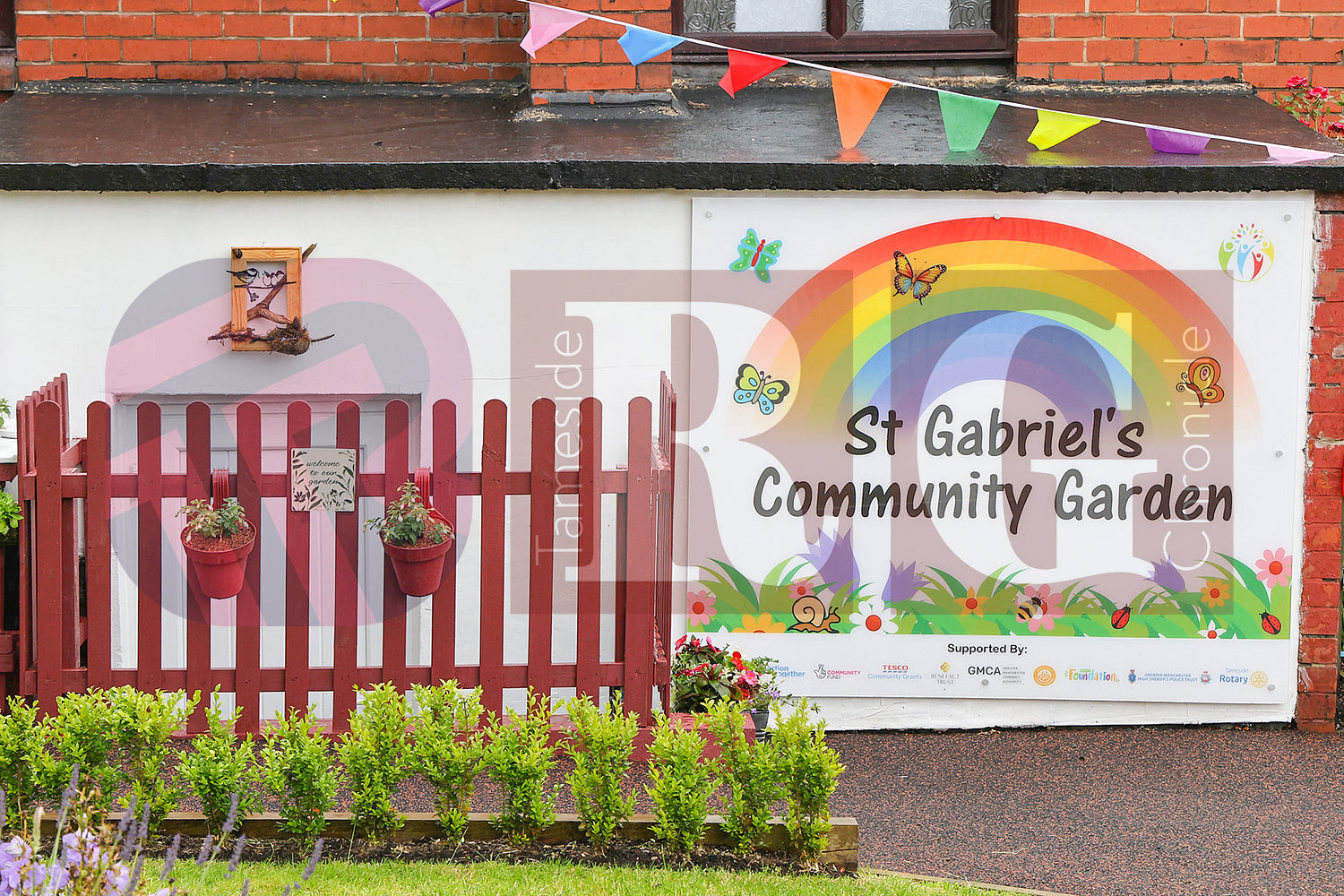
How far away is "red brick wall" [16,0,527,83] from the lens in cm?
585

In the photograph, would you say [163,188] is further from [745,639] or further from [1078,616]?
[1078,616]

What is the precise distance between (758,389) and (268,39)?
3.14 m

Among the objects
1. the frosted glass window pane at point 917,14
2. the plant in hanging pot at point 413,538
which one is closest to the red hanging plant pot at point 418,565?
the plant in hanging pot at point 413,538

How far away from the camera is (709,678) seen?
4.49 metres

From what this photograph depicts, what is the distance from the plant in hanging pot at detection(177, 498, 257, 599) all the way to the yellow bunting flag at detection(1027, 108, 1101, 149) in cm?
353

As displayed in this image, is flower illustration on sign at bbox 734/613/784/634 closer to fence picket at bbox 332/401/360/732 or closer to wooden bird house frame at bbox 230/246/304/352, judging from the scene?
fence picket at bbox 332/401/360/732

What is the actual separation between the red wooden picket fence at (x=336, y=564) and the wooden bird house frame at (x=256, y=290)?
2.79 feet

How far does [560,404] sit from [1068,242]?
2297mm

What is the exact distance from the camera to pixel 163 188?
4805mm

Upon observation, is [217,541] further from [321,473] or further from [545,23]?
[545,23]

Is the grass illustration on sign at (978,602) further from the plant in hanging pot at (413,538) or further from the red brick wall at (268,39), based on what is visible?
the red brick wall at (268,39)

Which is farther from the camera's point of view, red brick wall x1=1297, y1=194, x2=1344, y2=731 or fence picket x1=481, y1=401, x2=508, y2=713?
red brick wall x1=1297, y1=194, x2=1344, y2=731

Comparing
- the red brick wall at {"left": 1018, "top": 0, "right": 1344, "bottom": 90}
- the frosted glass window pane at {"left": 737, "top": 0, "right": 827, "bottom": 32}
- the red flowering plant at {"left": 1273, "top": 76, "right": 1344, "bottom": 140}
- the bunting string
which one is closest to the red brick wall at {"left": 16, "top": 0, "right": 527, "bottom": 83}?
the bunting string

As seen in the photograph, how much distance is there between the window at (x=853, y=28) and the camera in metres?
6.02
